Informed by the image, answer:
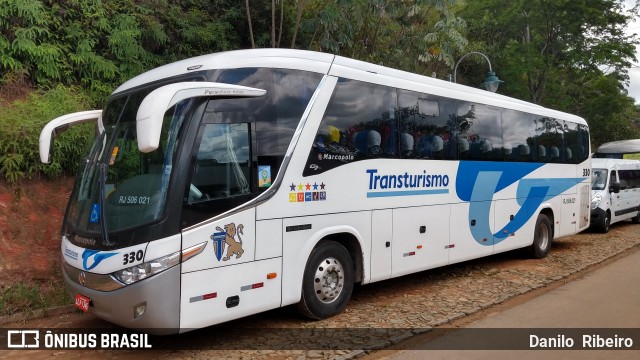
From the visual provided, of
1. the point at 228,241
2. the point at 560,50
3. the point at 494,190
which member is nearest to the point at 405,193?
the point at 494,190

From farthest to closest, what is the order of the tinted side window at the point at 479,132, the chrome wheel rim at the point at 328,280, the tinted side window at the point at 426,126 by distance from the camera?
1. the tinted side window at the point at 479,132
2. the tinted side window at the point at 426,126
3. the chrome wheel rim at the point at 328,280

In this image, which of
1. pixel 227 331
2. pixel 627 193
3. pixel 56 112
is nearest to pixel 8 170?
pixel 56 112

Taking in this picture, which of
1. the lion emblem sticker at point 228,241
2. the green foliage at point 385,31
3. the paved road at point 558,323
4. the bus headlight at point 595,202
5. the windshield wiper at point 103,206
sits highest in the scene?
the green foliage at point 385,31

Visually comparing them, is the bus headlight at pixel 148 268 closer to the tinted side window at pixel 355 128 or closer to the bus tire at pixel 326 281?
the bus tire at pixel 326 281

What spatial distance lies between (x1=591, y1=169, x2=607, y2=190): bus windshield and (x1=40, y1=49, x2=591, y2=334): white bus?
9.55m

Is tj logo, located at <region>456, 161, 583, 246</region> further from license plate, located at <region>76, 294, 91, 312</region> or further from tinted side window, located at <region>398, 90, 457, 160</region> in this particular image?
license plate, located at <region>76, 294, 91, 312</region>

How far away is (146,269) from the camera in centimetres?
456

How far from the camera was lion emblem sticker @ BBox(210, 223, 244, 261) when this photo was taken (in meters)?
4.95

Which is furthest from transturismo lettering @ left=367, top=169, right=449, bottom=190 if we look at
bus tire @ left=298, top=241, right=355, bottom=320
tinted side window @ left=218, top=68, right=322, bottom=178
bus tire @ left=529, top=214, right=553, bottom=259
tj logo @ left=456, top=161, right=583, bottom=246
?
bus tire @ left=529, top=214, right=553, bottom=259

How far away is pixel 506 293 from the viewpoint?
771 centimetres

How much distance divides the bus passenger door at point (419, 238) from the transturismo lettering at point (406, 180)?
357 mm

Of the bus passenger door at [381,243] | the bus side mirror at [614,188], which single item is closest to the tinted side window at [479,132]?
the bus passenger door at [381,243]

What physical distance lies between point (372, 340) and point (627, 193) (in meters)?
15.2

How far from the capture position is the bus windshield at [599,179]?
15539mm
